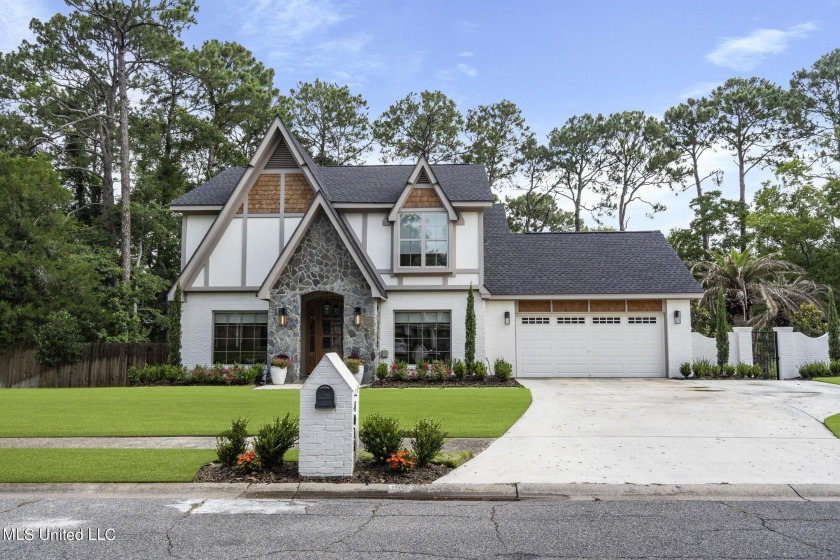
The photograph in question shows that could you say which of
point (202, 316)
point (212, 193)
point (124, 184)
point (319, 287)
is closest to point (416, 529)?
point (319, 287)

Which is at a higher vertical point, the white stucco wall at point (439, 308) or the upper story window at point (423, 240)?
the upper story window at point (423, 240)

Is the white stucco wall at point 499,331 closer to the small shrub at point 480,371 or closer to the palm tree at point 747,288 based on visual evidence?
the small shrub at point 480,371

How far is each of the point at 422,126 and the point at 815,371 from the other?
80.0 ft

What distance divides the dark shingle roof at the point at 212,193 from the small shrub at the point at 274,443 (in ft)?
50.1

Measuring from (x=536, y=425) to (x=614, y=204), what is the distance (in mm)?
32693

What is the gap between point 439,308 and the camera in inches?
829

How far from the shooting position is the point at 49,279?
870 inches

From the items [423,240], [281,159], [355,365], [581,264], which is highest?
[281,159]

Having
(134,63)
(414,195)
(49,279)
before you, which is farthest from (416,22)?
(134,63)

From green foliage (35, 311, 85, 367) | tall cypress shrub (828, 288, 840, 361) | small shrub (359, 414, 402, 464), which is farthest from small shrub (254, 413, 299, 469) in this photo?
tall cypress shrub (828, 288, 840, 361)

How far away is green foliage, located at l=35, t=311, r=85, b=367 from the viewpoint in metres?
20.4

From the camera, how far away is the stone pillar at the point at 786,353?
20641 mm

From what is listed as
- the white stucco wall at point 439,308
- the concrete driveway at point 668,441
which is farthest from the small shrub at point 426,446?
the white stucco wall at point 439,308

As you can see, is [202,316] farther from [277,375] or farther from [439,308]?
[439,308]
